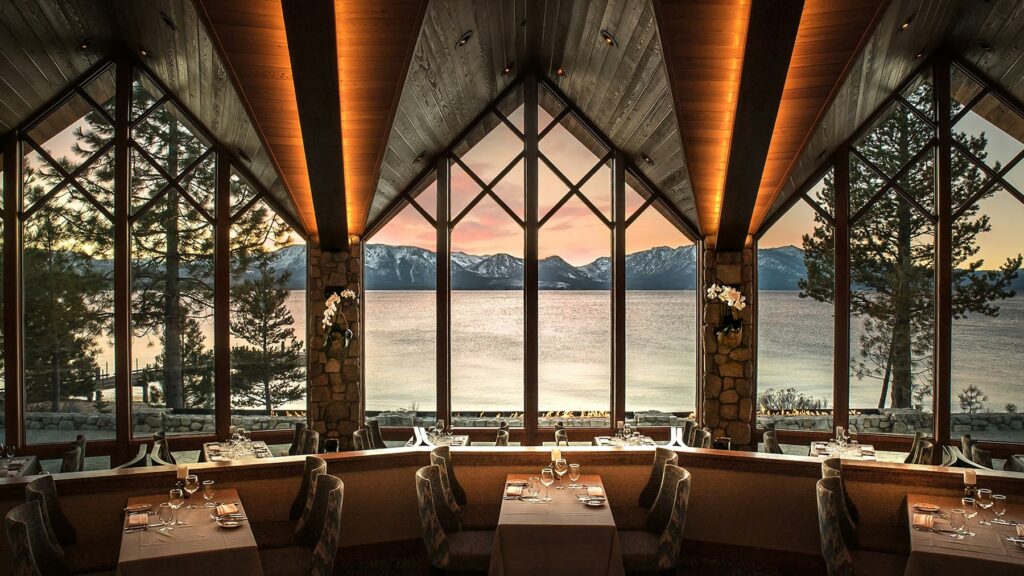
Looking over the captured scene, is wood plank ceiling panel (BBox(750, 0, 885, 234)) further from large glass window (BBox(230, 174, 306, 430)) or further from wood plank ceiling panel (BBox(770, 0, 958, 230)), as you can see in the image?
large glass window (BBox(230, 174, 306, 430))

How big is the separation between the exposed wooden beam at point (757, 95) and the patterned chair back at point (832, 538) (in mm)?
3085

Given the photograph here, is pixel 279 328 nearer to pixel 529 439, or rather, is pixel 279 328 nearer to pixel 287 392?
pixel 287 392

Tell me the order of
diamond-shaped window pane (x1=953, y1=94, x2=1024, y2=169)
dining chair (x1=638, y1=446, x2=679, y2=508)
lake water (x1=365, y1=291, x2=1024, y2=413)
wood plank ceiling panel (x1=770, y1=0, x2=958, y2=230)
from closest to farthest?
dining chair (x1=638, y1=446, x2=679, y2=508) → wood plank ceiling panel (x1=770, y1=0, x2=958, y2=230) → diamond-shaped window pane (x1=953, y1=94, x2=1024, y2=169) → lake water (x1=365, y1=291, x2=1024, y2=413)

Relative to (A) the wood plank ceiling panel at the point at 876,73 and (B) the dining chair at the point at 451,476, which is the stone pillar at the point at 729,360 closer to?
(A) the wood plank ceiling panel at the point at 876,73

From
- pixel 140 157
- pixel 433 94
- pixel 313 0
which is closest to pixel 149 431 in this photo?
pixel 140 157

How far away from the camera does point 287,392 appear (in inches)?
331

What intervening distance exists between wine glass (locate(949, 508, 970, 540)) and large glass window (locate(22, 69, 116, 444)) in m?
8.25

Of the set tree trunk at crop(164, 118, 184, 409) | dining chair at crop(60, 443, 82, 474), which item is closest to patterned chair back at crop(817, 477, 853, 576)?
dining chair at crop(60, 443, 82, 474)

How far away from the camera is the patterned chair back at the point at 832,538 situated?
13.0ft

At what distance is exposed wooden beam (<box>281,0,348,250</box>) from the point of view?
189 inches

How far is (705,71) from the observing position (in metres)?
5.58

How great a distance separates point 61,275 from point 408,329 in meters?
4.05

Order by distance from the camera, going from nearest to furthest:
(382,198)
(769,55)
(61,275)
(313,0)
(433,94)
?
1. (313,0)
2. (769,55)
3. (433,94)
4. (61,275)
5. (382,198)

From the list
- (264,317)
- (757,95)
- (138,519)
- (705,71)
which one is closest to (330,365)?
(264,317)
